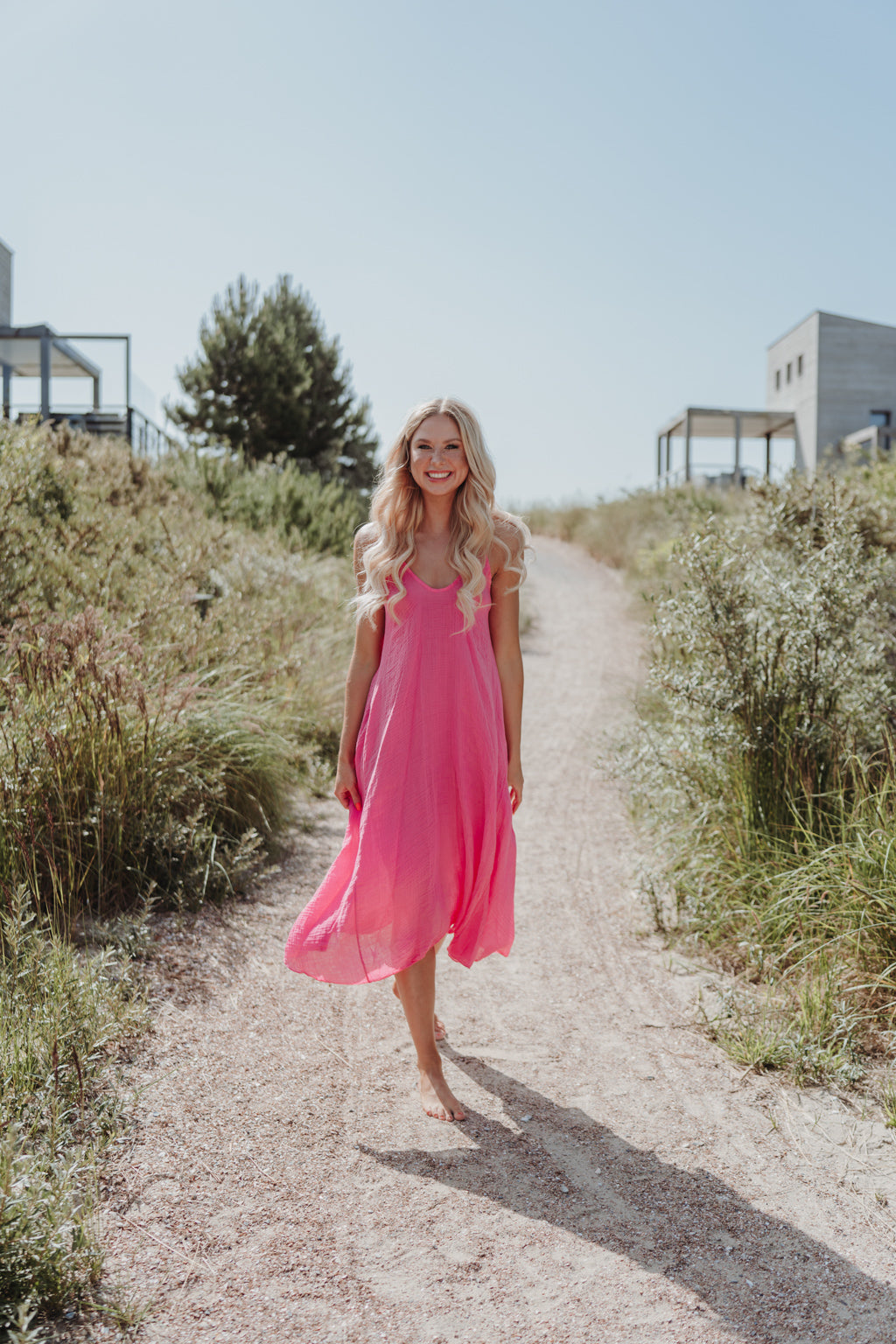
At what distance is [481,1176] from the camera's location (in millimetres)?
2422

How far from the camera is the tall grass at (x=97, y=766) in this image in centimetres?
231

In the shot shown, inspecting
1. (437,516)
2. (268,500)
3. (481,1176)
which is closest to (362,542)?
(437,516)

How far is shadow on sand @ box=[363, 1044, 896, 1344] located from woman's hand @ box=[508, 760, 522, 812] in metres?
0.89

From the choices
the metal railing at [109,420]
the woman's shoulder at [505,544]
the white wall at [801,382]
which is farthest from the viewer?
the white wall at [801,382]

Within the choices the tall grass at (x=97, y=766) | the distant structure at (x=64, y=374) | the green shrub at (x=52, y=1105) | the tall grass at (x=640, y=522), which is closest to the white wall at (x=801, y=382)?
the tall grass at (x=640, y=522)

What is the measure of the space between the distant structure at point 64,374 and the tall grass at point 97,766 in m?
10.7

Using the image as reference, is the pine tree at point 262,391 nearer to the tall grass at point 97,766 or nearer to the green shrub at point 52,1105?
the tall grass at point 97,766

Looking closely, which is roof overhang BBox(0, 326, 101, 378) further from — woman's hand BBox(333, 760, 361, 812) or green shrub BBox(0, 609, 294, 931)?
woman's hand BBox(333, 760, 361, 812)

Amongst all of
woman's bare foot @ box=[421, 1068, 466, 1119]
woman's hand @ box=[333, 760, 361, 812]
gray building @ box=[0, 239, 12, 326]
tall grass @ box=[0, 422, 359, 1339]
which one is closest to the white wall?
gray building @ box=[0, 239, 12, 326]

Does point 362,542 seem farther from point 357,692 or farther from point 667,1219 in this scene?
point 667,1219

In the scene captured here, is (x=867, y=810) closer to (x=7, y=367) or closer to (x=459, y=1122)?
(x=459, y=1122)

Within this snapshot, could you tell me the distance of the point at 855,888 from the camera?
3.33 meters

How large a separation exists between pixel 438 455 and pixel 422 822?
1.05m

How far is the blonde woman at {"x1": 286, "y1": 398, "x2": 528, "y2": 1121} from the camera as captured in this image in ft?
8.69
